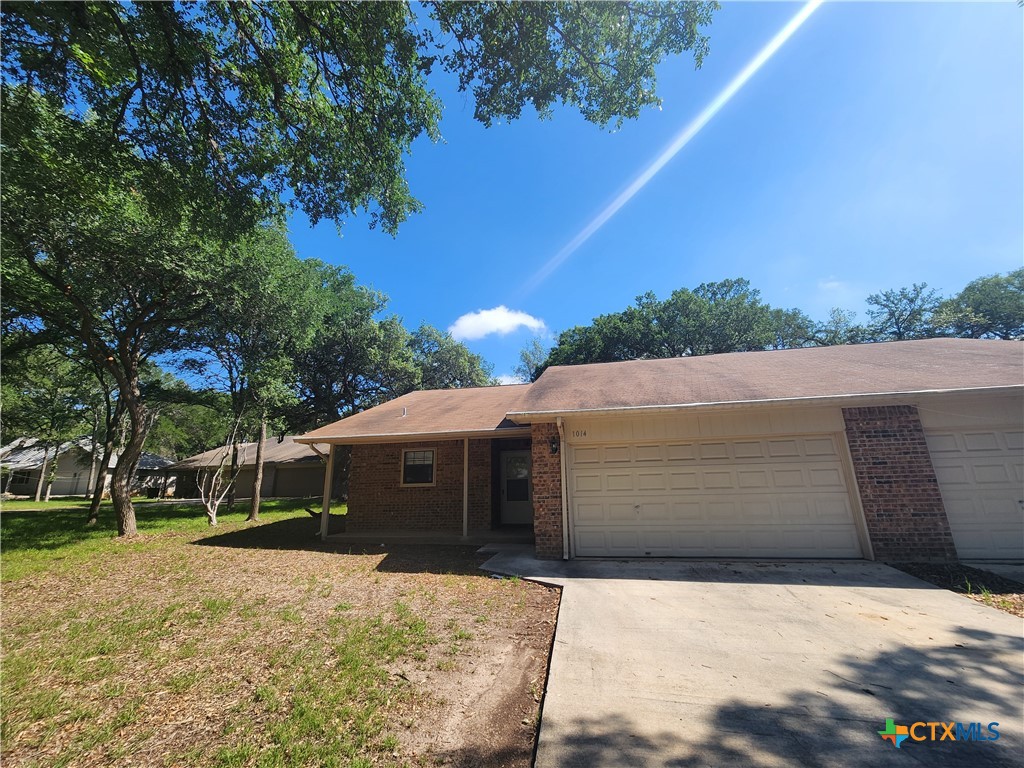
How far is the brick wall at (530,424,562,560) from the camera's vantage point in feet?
25.2

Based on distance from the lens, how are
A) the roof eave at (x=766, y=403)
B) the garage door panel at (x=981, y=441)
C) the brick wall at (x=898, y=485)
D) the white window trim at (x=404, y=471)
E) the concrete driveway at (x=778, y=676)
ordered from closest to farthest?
1. the concrete driveway at (x=778, y=676)
2. the roof eave at (x=766, y=403)
3. the brick wall at (x=898, y=485)
4. the garage door panel at (x=981, y=441)
5. the white window trim at (x=404, y=471)

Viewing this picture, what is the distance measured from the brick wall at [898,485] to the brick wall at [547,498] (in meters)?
5.18

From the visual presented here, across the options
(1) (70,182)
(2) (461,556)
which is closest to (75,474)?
(1) (70,182)

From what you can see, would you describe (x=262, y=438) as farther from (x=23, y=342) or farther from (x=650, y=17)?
(x=650, y=17)

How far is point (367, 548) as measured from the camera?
30.4 ft

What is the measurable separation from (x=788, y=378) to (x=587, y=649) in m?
7.00

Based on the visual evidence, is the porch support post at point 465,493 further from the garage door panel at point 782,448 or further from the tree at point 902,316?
the tree at point 902,316

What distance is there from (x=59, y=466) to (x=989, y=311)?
72.7 m

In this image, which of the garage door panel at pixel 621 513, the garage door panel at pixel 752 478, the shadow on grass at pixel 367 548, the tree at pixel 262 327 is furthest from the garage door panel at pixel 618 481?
the tree at pixel 262 327

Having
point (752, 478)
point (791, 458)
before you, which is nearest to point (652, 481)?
point (752, 478)

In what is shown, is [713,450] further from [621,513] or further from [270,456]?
[270,456]

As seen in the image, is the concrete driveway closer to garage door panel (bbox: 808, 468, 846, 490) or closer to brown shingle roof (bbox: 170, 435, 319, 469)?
garage door panel (bbox: 808, 468, 846, 490)

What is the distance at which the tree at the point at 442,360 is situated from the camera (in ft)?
93.8

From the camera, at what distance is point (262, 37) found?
5.33 metres
